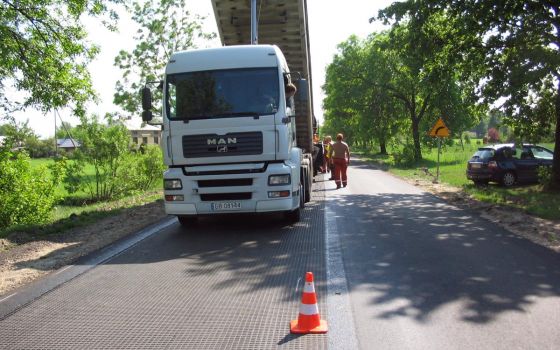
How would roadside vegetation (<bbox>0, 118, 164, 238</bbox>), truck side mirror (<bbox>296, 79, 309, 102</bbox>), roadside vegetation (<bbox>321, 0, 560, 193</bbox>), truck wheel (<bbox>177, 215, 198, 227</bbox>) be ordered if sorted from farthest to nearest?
1. roadside vegetation (<bbox>321, 0, 560, 193</bbox>)
2. roadside vegetation (<bbox>0, 118, 164, 238</bbox>)
3. truck side mirror (<bbox>296, 79, 309, 102</bbox>)
4. truck wheel (<bbox>177, 215, 198, 227</bbox>)

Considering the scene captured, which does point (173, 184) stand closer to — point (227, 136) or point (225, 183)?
point (225, 183)

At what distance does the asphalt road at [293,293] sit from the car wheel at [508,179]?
10.3 meters

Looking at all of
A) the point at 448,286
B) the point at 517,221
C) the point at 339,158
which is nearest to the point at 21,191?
the point at 339,158

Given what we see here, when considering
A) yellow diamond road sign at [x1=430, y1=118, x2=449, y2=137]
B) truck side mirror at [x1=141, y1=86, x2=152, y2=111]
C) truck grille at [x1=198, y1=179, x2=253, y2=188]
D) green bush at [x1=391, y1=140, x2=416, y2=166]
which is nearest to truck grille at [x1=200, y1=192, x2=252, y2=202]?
truck grille at [x1=198, y1=179, x2=253, y2=188]

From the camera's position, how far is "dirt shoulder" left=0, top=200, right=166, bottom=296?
628 cm

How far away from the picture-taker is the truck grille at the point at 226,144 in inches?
323

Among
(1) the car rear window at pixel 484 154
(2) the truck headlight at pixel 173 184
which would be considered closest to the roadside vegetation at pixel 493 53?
(1) the car rear window at pixel 484 154

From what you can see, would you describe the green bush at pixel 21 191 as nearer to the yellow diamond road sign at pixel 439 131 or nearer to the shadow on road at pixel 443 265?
the shadow on road at pixel 443 265

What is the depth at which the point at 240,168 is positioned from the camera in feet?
27.0

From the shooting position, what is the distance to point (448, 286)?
17.1 feet

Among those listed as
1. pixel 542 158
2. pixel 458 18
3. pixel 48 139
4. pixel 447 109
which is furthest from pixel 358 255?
pixel 48 139

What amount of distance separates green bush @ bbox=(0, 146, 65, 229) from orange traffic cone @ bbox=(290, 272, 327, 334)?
1056cm

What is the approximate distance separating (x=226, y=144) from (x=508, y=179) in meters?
13.7

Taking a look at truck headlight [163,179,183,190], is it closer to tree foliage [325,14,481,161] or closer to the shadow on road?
the shadow on road
